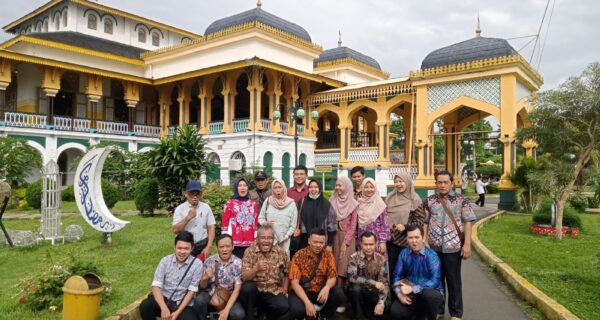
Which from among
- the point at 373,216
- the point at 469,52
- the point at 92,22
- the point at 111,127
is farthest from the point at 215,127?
the point at 373,216

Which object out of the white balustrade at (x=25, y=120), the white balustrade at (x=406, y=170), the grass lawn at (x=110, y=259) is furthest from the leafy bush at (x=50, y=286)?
the white balustrade at (x=25, y=120)

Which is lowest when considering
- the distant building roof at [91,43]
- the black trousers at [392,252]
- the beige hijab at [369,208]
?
the black trousers at [392,252]

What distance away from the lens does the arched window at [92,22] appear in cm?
2438

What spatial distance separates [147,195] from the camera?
1268 centimetres

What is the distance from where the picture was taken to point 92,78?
19.8 metres

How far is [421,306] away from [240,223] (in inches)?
81.3

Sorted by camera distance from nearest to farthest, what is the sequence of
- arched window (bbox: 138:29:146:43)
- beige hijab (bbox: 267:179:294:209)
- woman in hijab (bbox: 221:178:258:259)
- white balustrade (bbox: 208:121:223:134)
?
beige hijab (bbox: 267:179:294:209), woman in hijab (bbox: 221:178:258:259), white balustrade (bbox: 208:121:223:134), arched window (bbox: 138:29:146:43)

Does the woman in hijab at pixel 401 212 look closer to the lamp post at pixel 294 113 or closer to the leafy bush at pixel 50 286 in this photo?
the leafy bush at pixel 50 286

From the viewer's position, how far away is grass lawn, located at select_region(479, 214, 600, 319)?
5.27 meters

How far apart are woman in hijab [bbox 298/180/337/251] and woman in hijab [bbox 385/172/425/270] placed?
676mm

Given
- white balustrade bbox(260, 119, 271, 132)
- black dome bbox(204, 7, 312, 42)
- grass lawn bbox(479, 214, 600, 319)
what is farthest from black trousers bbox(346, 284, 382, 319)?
black dome bbox(204, 7, 312, 42)

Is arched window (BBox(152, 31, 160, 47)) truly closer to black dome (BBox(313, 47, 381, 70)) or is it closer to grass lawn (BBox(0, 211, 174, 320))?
black dome (BBox(313, 47, 381, 70))

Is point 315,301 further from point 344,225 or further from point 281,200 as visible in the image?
point 281,200

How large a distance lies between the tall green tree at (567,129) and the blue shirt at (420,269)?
635 centimetres
